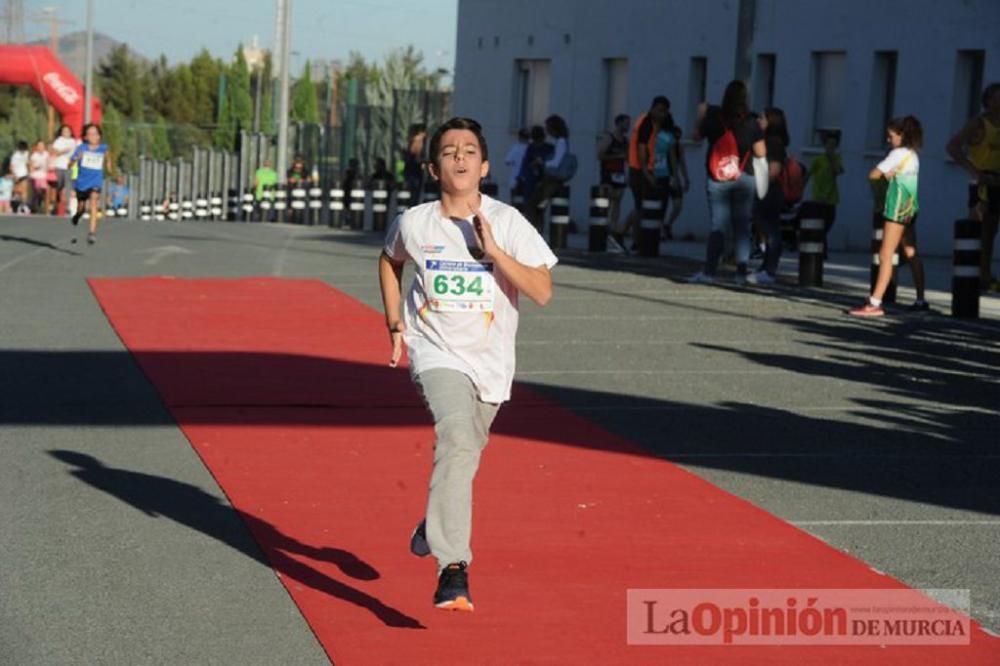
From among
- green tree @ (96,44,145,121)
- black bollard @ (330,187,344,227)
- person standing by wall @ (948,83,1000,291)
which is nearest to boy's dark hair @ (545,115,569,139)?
person standing by wall @ (948,83,1000,291)

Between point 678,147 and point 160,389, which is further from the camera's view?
point 678,147

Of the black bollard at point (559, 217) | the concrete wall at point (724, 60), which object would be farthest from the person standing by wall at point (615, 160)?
the concrete wall at point (724, 60)

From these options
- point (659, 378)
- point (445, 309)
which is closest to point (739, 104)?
point (659, 378)

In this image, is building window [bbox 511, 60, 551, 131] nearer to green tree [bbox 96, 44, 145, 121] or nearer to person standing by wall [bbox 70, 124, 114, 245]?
person standing by wall [bbox 70, 124, 114, 245]

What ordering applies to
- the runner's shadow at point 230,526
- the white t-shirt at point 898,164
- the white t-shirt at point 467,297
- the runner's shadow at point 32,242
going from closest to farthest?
the white t-shirt at point 467,297 → the runner's shadow at point 230,526 → the white t-shirt at point 898,164 → the runner's shadow at point 32,242

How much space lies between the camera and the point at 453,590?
6.68m

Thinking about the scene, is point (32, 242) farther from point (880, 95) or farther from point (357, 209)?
point (880, 95)

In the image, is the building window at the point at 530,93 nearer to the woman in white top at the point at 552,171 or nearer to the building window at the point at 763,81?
the building window at the point at 763,81

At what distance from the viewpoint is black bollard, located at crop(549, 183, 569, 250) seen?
3003 cm

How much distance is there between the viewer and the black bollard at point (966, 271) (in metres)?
18.1

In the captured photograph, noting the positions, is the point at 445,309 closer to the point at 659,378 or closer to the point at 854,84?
the point at 659,378

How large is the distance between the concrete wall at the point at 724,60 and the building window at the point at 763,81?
1.22 ft

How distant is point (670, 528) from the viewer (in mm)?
8703

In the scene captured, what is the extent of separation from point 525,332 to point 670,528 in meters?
8.40
